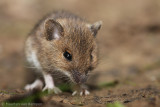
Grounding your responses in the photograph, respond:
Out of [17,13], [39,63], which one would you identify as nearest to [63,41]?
[39,63]

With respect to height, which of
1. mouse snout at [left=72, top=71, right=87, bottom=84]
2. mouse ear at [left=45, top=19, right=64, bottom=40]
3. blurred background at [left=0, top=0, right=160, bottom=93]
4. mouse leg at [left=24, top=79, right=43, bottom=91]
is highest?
blurred background at [left=0, top=0, right=160, bottom=93]

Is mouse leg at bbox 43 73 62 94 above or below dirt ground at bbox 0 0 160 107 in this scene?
below

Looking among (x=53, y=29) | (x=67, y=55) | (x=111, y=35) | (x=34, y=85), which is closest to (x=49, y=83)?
(x=34, y=85)

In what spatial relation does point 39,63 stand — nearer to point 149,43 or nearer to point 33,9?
point 149,43

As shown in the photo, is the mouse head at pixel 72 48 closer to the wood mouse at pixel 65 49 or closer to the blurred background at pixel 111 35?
the wood mouse at pixel 65 49

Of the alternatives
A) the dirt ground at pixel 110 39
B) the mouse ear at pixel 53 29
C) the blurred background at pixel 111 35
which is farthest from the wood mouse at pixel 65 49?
the blurred background at pixel 111 35

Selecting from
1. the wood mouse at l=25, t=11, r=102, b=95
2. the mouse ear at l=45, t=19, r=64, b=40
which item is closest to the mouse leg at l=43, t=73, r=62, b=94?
the wood mouse at l=25, t=11, r=102, b=95

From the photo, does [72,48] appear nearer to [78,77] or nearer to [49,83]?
[78,77]

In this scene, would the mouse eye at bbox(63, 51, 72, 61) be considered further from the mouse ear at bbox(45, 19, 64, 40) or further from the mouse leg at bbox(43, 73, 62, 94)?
the mouse leg at bbox(43, 73, 62, 94)

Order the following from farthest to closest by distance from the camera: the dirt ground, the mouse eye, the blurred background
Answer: the blurred background → the dirt ground → the mouse eye
